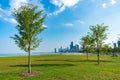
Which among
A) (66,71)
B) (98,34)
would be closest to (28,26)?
(66,71)

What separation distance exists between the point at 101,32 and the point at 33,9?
20.6 metres

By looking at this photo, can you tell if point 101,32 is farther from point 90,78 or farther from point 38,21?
point 90,78

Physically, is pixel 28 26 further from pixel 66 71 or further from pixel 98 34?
pixel 98 34

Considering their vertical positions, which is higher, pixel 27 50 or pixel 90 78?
pixel 27 50

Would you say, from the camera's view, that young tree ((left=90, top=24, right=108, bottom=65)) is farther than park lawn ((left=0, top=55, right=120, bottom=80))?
Yes

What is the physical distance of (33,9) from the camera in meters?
27.2

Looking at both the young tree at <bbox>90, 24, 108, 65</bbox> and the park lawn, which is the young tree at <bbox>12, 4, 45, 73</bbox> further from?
the young tree at <bbox>90, 24, 108, 65</bbox>

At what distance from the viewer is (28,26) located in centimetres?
2670

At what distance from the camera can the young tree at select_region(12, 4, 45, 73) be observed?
26.6m

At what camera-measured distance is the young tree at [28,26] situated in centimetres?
2662

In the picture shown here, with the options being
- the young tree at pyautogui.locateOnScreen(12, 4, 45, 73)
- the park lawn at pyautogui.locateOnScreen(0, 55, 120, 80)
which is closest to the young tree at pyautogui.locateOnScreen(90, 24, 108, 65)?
the park lawn at pyautogui.locateOnScreen(0, 55, 120, 80)

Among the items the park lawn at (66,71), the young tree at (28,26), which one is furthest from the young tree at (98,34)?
the young tree at (28,26)

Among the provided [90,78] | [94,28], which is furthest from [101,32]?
[90,78]

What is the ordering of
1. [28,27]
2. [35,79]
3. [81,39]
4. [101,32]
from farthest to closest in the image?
[81,39]
[101,32]
[28,27]
[35,79]
